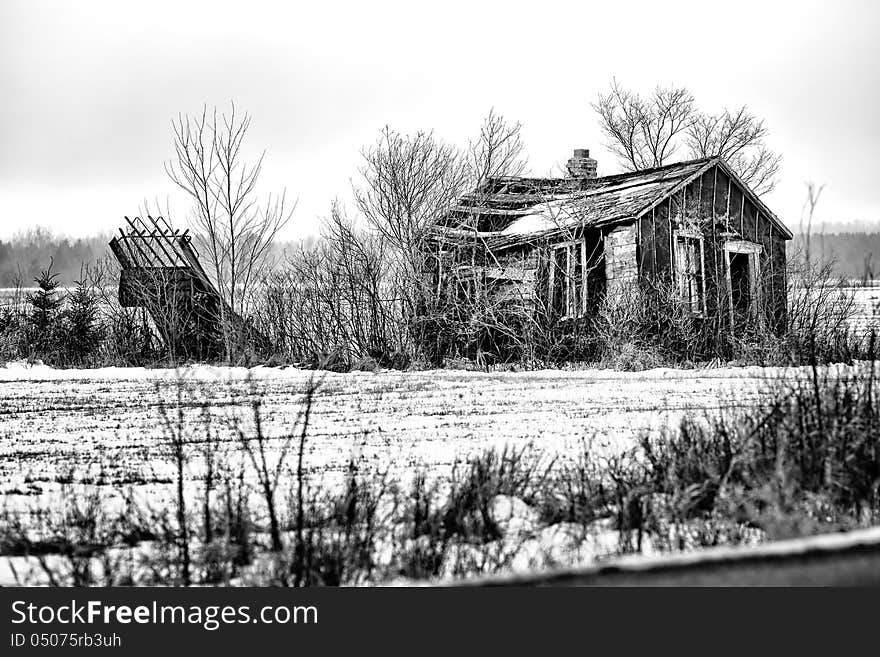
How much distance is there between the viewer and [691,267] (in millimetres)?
17359

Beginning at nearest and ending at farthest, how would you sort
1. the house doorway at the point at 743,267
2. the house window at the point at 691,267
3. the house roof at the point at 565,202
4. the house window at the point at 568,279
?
the house window at the point at 691,267
the house window at the point at 568,279
the house roof at the point at 565,202
the house doorway at the point at 743,267

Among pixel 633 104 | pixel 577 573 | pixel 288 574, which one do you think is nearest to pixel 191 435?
pixel 288 574

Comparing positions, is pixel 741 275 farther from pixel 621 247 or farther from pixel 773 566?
pixel 773 566

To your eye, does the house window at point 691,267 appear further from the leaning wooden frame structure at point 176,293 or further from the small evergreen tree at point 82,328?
the small evergreen tree at point 82,328

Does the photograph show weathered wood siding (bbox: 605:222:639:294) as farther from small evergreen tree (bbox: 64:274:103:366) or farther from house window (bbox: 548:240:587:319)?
small evergreen tree (bbox: 64:274:103:366)

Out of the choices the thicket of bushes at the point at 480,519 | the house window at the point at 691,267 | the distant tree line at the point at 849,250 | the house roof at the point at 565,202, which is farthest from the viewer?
the house roof at the point at 565,202

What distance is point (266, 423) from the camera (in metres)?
7.92

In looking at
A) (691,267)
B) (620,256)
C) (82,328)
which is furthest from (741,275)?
(82,328)

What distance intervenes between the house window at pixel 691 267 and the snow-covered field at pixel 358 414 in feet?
14.0

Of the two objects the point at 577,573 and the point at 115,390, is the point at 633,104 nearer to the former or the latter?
the point at 115,390

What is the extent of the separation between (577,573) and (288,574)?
66.5 inches

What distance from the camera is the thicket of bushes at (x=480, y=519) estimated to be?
11.2ft

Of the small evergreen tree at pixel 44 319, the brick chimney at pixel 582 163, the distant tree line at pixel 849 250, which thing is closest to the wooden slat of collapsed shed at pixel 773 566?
the distant tree line at pixel 849 250

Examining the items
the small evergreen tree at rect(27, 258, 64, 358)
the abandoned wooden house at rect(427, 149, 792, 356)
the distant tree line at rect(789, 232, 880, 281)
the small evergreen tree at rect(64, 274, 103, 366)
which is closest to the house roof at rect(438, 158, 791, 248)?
the abandoned wooden house at rect(427, 149, 792, 356)
